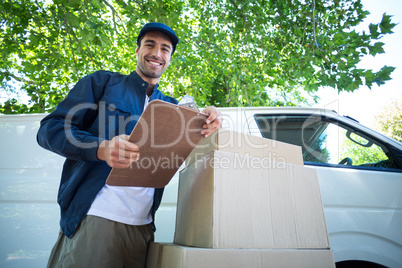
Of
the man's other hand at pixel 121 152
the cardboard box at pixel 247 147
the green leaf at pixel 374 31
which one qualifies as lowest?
the man's other hand at pixel 121 152

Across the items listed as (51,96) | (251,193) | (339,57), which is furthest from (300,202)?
(51,96)

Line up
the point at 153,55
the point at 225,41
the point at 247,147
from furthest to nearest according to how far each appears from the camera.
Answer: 1. the point at 225,41
2. the point at 153,55
3. the point at 247,147

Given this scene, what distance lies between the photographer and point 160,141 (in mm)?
1003

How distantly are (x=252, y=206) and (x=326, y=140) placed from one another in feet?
5.26

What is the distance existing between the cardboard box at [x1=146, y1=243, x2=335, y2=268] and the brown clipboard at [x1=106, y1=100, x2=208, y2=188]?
1.09 ft

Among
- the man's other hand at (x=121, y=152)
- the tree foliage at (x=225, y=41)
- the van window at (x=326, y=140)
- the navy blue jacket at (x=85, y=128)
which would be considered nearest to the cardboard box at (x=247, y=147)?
the man's other hand at (x=121, y=152)

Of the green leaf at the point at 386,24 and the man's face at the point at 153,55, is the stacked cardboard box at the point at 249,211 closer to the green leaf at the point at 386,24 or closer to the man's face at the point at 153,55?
the man's face at the point at 153,55

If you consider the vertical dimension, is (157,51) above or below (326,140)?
above

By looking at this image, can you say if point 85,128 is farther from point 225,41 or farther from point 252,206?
point 225,41

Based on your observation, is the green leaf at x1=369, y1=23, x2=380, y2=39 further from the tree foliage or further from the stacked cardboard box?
the stacked cardboard box

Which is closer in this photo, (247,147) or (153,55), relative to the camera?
(247,147)

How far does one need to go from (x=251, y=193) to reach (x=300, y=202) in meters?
→ 0.25

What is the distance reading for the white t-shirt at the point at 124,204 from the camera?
46.9 inches

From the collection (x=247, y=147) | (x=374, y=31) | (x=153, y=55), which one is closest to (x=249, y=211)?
(x=247, y=147)
